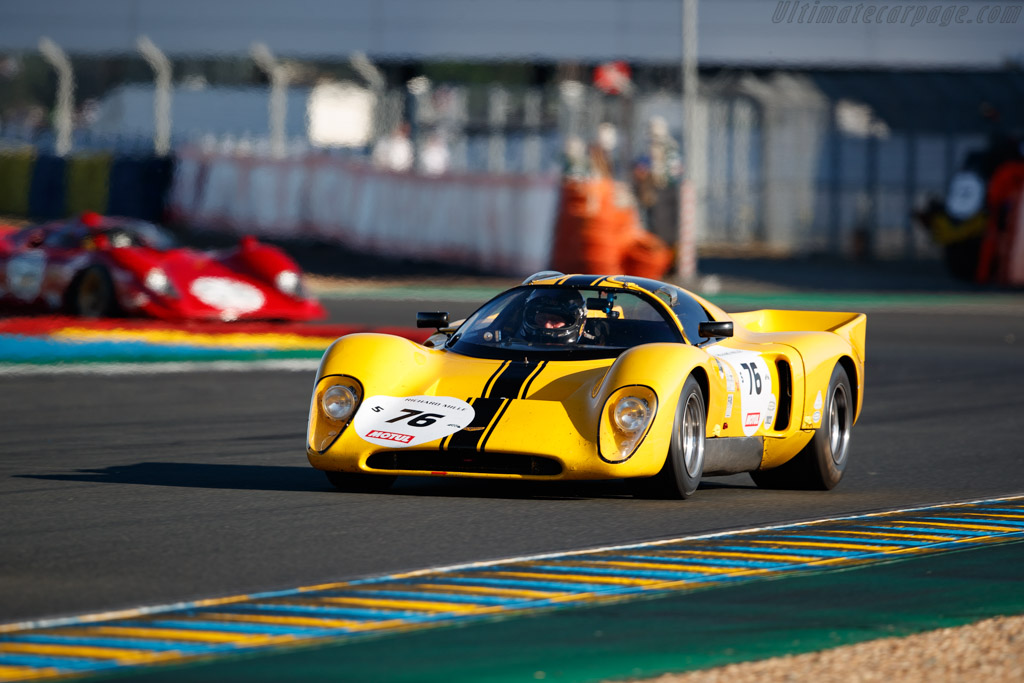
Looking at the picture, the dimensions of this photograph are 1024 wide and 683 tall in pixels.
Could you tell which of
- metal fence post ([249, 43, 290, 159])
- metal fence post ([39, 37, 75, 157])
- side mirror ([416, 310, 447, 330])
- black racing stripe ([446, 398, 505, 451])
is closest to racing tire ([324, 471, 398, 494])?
black racing stripe ([446, 398, 505, 451])

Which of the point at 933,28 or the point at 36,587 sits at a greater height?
the point at 933,28

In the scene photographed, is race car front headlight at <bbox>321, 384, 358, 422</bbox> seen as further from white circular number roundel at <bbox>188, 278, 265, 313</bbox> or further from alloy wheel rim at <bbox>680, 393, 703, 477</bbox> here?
white circular number roundel at <bbox>188, 278, 265, 313</bbox>

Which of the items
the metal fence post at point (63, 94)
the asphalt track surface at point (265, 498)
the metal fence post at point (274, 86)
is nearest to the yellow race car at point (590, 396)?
the asphalt track surface at point (265, 498)

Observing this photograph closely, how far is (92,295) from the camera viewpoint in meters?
17.0

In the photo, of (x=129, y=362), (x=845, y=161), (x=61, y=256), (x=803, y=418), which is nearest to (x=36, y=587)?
(x=803, y=418)

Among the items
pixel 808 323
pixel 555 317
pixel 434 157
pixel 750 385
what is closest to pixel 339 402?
pixel 555 317

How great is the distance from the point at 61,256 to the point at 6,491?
365 inches

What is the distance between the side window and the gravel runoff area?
3350 millimetres

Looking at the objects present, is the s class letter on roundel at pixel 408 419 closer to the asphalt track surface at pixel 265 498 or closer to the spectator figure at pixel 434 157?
the asphalt track surface at pixel 265 498

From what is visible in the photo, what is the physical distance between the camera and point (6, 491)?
812 centimetres

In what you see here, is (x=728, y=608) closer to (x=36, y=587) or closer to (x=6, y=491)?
(x=36, y=587)

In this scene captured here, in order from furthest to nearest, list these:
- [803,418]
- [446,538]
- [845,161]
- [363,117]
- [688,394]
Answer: [363,117] < [845,161] < [803,418] < [688,394] < [446,538]

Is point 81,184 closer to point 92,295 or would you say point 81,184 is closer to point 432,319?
point 92,295

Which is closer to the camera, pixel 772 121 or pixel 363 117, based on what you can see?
pixel 772 121
